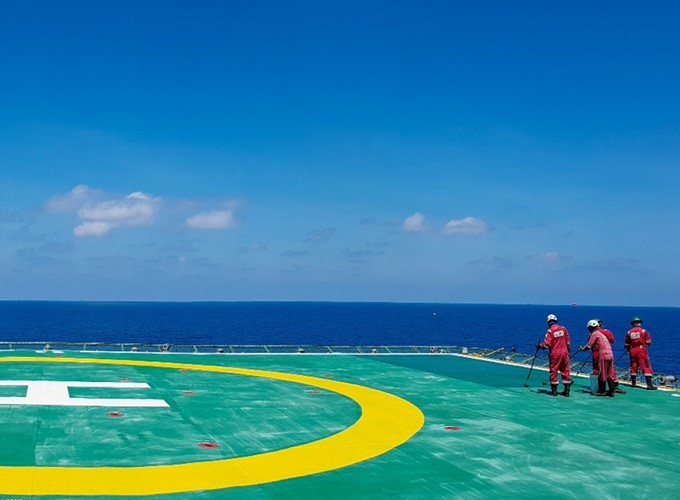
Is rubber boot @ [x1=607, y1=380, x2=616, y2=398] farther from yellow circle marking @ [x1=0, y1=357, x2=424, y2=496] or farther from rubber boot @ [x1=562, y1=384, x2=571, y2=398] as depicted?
yellow circle marking @ [x1=0, y1=357, x2=424, y2=496]

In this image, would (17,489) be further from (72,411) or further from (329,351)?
(329,351)

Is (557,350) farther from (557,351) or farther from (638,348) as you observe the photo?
(638,348)

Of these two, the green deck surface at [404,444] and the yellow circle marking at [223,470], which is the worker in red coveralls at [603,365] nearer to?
the green deck surface at [404,444]

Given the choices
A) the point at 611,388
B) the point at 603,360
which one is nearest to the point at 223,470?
the point at 603,360

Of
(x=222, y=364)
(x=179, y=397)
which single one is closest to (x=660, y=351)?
(x=222, y=364)

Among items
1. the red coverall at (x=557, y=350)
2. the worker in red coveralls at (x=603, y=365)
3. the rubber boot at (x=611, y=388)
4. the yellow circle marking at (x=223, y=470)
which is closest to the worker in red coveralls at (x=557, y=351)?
the red coverall at (x=557, y=350)

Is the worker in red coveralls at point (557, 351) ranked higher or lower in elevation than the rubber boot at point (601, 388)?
higher

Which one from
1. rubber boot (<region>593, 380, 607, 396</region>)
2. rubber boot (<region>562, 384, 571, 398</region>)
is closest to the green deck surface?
rubber boot (<region>562, 384, 571, 398</region>)
